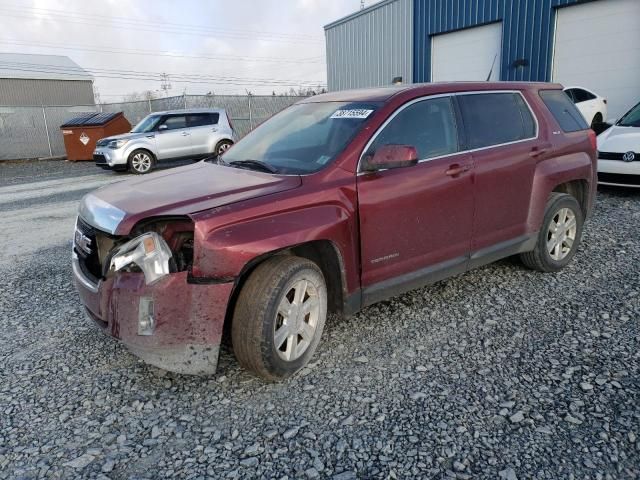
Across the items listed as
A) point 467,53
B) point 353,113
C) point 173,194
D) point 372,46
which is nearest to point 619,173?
point 353,113

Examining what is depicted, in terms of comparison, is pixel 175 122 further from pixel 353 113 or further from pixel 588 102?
pixel 353 113

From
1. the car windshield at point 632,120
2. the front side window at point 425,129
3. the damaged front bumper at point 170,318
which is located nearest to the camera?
the damaged front bumper at point 170,318

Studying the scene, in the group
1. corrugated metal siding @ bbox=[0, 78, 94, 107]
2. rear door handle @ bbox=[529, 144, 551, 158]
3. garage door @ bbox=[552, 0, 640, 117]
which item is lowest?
rear door handle @ bbox=[529, 144, 551, 158]

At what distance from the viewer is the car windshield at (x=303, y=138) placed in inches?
135

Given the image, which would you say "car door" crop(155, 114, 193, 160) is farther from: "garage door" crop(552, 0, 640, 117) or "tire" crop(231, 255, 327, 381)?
"tire" crop(231, 255, 327, 381)

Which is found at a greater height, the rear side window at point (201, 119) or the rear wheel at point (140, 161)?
the rear side window at point (201, 119)

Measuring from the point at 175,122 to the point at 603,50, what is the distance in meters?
11.6

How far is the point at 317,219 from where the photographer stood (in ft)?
9.91

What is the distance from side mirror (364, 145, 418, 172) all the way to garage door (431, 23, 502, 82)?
42.3ft

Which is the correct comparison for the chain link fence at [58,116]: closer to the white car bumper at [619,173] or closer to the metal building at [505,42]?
the metal building at [505,42]

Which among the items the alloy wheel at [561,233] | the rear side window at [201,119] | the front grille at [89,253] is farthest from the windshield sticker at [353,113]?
the rear side window at [201,119]

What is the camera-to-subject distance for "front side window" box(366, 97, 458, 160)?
11.6ft

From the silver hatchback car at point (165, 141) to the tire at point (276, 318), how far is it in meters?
11.7

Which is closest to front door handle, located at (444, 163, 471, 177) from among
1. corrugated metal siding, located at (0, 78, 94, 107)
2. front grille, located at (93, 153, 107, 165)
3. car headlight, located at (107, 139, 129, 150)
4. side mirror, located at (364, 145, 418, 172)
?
side mirror, located at (364, 145, 418, 172)
